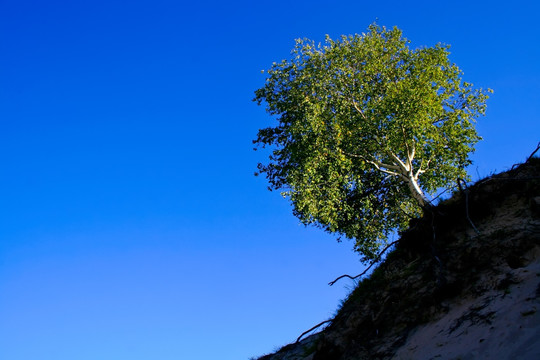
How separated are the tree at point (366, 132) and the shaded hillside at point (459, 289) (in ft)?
32.5

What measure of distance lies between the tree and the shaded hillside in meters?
9.92

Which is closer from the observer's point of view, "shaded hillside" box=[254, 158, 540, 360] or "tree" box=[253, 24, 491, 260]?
"shaded hillside" box=[254, 158, 540, 360]

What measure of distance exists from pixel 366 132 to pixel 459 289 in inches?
566

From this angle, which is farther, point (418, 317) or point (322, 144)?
point (322, 144)

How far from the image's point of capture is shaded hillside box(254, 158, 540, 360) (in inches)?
219

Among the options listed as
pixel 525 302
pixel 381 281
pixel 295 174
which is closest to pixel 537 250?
pixel 525 302

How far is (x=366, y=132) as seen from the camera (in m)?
20.5

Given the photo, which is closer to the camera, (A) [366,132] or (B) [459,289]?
(B) [459,289]

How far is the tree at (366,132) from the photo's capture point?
66.4 ft

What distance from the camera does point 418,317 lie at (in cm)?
716

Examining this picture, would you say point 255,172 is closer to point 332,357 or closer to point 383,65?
point 383,65

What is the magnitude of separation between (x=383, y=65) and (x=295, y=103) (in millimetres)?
5392

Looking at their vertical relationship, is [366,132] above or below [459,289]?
above

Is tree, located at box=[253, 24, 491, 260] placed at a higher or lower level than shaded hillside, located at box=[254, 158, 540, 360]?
higher
